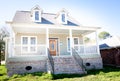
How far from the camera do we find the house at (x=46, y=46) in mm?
12828

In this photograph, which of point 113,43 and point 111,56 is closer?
point 111,56

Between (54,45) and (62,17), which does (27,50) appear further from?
(62,17)

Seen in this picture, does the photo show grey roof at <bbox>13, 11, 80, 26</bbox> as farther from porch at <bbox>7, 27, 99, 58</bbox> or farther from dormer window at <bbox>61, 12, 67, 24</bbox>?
porch at <bbox>7, 27, 99, 58</bbox>

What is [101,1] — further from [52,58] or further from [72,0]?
[52,58]

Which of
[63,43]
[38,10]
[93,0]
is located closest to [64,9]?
[38,10]

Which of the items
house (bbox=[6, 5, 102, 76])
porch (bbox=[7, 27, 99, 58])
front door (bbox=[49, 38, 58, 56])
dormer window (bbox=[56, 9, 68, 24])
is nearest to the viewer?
house (bbox=[6, 5, 102, 76])

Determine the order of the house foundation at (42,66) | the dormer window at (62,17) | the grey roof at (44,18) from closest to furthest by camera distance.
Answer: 1. the house foundation at (42,66)
2. the grey roof at (44,18)
3. the dormer window at (62,17)

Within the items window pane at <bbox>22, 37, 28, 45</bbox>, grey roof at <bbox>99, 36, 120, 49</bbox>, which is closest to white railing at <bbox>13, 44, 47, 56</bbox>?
window pane at <bbox>22, 37, 28, 45</bbox>

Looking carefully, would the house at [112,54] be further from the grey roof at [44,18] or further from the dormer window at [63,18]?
the dormer window at [63,18]

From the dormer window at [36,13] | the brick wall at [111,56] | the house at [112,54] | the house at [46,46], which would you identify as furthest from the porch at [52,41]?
the brick wall at [111,56]

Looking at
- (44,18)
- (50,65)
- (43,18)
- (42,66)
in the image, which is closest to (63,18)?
(44,18)

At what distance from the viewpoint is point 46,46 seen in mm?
13805

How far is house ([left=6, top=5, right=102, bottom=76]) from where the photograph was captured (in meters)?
12.8

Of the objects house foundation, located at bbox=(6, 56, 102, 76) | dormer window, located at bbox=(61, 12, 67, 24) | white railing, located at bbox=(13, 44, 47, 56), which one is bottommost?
house foundation, located at bbox=(6, 56, 102, 76)
